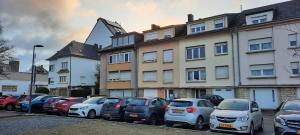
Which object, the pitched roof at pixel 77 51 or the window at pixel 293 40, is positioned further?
the pitched roof at pixel 77 51

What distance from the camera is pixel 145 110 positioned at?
53.1 ft

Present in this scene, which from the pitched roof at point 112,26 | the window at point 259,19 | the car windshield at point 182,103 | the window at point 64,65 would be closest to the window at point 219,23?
the window at point 259,19

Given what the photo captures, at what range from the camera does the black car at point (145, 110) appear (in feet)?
53.1

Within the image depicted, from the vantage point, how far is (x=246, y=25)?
102ft

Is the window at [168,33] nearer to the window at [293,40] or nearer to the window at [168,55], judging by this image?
the window at [168,55]

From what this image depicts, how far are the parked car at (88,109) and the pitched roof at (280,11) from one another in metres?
19.4

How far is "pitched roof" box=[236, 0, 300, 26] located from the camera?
28.9 meters

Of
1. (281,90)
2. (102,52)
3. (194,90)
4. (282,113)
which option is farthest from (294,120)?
(102,52)

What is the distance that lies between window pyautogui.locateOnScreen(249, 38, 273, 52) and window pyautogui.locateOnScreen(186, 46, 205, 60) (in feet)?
19.2

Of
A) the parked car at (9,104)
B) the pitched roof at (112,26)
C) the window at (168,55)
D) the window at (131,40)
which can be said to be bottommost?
the parked car at (9,104)

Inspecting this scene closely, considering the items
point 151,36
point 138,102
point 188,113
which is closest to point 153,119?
point 138,102

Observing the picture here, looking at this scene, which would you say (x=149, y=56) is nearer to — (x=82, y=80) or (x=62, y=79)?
(x=82, y=80)

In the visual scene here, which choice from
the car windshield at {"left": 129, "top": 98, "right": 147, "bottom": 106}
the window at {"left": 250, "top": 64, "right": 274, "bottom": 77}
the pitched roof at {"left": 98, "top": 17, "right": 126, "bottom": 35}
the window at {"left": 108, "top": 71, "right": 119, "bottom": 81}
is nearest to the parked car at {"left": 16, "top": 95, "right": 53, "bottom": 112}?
the car windshield at {"left": 129, "top": 98, "right": 147, "bottom": 106}

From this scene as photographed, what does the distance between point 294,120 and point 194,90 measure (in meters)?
24.4
